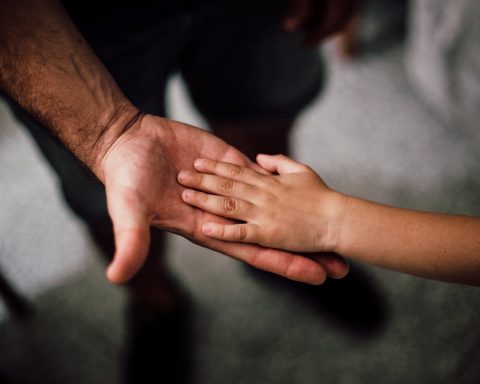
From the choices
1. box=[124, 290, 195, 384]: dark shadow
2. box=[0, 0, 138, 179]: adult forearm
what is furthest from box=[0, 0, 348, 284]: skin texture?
box=[124, 290, 195, 384]: dark shadow

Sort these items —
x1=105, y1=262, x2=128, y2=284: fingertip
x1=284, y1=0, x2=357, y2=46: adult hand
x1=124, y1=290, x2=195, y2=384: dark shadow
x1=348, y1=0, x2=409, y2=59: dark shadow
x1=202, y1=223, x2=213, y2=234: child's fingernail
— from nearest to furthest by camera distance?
x1=105, y1=262, x2=128, y2=284: fingertip
x1=202, y1=223, x2=213, y2=234: child's fingernail
x1=284, y1=0, x2=357, y2=46: adult hand
x1=124, y1=290, x2=195, y2=384: dark shadow
x1=348, y1=0, x2=409, y2=59: dark shadow

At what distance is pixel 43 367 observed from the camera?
3.16ft

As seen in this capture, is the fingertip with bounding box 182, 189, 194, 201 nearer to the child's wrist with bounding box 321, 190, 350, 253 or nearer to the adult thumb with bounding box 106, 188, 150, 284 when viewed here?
the adult thumb with bounding box 106, 188, 150, 284

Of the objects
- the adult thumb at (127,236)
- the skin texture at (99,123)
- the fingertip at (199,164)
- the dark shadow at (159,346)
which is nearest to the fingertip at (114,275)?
the adult thumb at (127,236)

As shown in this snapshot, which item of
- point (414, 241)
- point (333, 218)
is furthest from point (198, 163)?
point (414, 241)

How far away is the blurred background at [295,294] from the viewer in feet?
2.95

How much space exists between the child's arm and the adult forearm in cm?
14

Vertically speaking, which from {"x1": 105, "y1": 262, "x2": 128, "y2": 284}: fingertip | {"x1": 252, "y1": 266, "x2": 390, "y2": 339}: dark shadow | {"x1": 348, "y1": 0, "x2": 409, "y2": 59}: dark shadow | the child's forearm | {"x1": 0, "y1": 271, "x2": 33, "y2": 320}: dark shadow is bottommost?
{"x1": 252, "y1": 266, "x2": 390, "y2": 339}: dark shadow

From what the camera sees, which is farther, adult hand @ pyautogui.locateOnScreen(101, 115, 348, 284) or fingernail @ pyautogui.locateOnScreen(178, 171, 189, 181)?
fingernail @ pyautogui.locateOnScreen(178, 171, 189, 181)

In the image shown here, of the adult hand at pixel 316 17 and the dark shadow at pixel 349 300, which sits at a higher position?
the adult hand at pixel 316 17

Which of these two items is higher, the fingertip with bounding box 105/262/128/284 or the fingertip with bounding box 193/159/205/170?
the fingertip with bounding box 105/262/128/284

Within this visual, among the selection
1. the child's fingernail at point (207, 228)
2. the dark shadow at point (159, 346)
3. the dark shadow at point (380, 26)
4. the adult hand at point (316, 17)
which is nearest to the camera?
the child's fingernail at point (207, 228)

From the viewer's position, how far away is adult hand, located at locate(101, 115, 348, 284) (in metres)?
0.47

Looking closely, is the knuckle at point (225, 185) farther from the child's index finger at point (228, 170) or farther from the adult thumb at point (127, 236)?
the adult thumb at point (127, 236)
